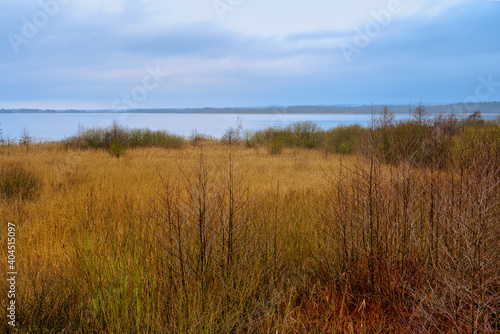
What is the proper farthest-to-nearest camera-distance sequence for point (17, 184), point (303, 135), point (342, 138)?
point (303, 135), point (342, 138), point (17, 184)

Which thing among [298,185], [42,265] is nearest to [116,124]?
[298,185]

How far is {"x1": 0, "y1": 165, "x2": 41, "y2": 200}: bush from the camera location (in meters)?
8.16

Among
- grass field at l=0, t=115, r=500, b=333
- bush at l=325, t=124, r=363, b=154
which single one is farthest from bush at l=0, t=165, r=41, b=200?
bush at l=325, t=124, r=363, b=154

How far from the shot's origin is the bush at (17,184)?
8164mm

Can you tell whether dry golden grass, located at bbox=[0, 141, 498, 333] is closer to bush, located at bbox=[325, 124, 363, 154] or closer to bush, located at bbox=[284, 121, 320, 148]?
bush, located at bbox=[325, 124, 363, 154]

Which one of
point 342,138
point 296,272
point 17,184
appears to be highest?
point 342,138

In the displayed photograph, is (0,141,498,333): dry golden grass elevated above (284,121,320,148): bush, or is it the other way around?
(284,121,320,148): bush

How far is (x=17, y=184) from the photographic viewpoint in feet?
27.7

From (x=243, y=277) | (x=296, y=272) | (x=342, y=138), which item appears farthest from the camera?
(x=342, y=138)

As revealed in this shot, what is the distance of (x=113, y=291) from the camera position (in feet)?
10.8

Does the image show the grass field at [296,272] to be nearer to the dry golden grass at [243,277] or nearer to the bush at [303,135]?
the dry golden grass at [243,277]

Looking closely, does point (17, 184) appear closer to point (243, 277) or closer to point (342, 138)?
point (243, 277)


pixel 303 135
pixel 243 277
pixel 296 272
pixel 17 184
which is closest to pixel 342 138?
pixel 303 135

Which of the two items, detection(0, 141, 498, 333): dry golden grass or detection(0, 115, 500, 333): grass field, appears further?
detection(0, 141, 498, 333): dry golden grass
